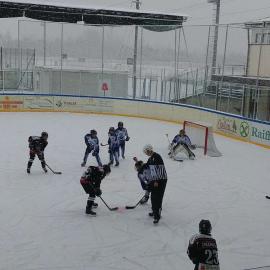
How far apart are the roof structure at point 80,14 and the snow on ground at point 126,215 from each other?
11.7m

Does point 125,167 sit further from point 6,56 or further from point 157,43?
point 157,43

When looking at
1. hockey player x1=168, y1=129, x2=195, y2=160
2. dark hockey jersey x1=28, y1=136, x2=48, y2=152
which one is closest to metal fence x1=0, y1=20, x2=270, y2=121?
hockey player x1=168, y1=129, x2=195, y2=160

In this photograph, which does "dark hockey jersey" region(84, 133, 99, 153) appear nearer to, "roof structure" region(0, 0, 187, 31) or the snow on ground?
the snow on ground

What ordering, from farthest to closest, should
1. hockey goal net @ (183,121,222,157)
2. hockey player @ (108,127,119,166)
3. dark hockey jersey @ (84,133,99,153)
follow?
hockey goal net @ (183,121,222,157), hockey player @ (108,127,119,166), dark hockey jersey @ (84,133,99,153)

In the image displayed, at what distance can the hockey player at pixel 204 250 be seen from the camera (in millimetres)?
4133

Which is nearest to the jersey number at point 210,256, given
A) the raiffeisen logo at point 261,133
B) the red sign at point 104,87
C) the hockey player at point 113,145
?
the hockey player at point 113,145

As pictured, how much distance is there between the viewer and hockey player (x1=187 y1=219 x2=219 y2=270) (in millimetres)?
4133

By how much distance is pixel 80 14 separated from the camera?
2383 cm

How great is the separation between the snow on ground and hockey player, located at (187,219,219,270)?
143cm

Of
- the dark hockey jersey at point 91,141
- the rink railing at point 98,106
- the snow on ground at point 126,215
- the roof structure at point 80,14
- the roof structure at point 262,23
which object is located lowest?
the snow on ground at point 126,215

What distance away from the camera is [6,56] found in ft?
79.3

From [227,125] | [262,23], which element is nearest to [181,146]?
[227,125]

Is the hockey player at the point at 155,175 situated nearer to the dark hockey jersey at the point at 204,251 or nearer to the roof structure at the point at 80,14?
the dark hockey jersey at the point at 204,251

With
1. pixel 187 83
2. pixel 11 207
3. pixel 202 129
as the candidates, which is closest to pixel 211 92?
pixel 187 83
